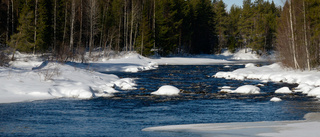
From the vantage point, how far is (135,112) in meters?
13.9

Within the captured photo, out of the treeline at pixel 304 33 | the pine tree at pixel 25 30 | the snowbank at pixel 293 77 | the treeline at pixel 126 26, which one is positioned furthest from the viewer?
the treeline at pixel 126 26

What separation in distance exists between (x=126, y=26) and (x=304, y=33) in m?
38.1

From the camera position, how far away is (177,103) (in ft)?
53.3

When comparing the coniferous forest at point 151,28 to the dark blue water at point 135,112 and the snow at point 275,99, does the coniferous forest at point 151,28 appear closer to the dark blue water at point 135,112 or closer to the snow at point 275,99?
the dark blue water at point 135,112

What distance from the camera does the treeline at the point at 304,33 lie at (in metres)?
28.2

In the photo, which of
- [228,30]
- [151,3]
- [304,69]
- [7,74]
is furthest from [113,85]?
[228,30]

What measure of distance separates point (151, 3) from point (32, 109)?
52.7 metres

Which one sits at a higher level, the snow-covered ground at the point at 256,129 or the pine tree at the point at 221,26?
the pine tree at the point at 221,26

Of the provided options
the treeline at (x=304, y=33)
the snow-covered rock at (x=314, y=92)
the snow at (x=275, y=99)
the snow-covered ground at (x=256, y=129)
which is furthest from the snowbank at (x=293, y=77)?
the snow-covered ground at (x=256, y=129)

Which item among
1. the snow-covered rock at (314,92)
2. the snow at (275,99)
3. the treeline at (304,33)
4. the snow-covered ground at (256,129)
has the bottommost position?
the snow-covered ground at (256,129)

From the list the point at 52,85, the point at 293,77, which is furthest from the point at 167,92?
the point at 293,77

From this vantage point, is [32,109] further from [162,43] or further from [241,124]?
[162,43]

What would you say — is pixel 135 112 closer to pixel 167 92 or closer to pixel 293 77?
pixel 167 92

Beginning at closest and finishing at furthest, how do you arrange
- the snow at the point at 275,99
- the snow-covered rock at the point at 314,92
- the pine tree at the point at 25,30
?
1. the snow at the point at 275,99
2. the snow-covered rock at the point at 314,92
3. the pine tree at the point at 25,30
